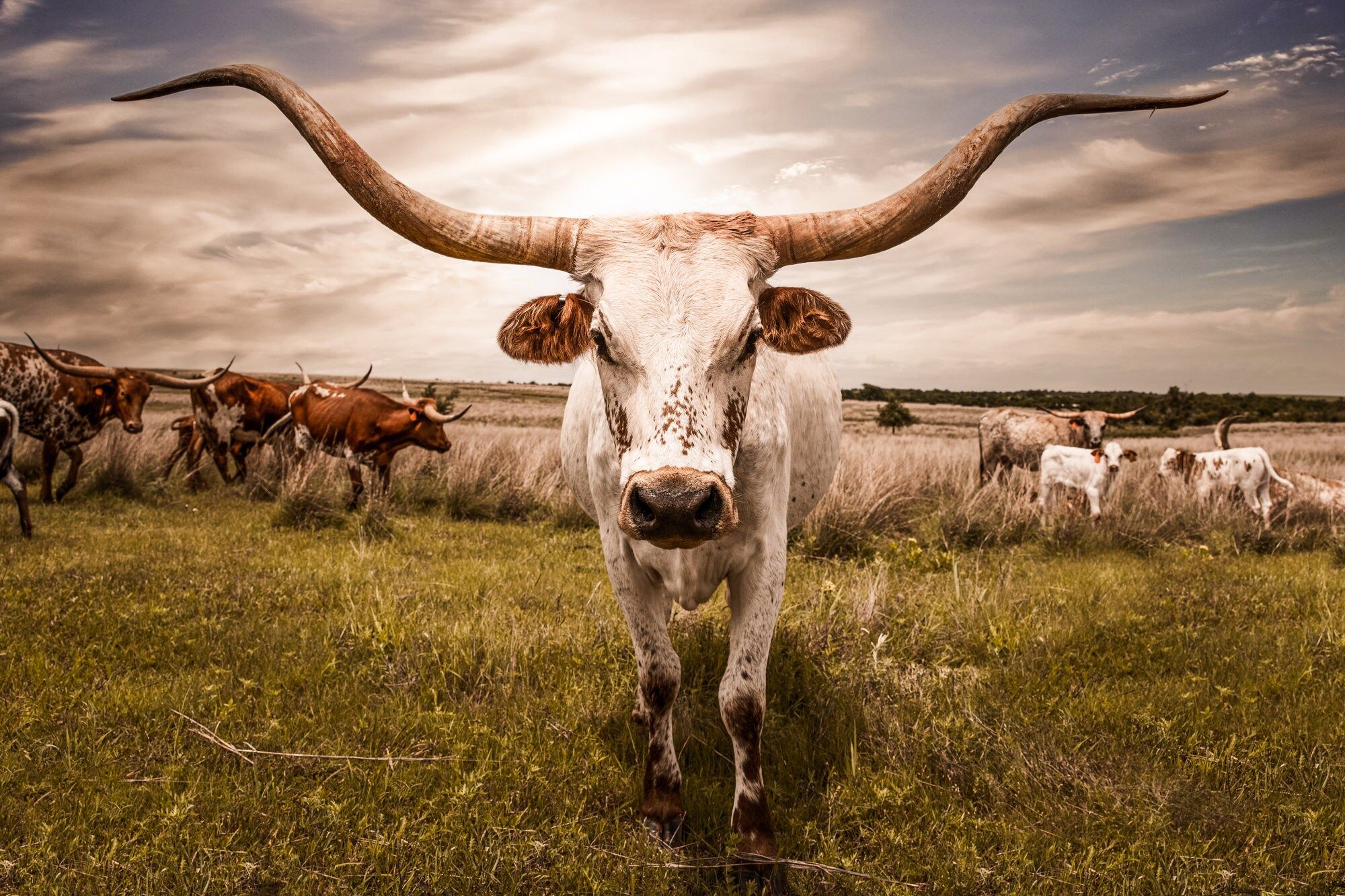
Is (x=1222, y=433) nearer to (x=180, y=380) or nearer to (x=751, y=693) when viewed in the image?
(x=751, y=693)

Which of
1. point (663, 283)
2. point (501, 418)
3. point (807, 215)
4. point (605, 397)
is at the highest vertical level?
A: point (807, 215)

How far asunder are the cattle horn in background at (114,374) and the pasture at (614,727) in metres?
4.23

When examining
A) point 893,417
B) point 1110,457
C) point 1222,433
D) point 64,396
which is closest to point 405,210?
point 1110,457

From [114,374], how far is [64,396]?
699mm

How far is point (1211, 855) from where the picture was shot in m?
2.82

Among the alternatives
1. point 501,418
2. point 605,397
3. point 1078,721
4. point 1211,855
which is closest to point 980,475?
point 1078,721

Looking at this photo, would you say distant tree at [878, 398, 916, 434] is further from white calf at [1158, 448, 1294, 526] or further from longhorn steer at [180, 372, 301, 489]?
longhorn steer at [180, 372, 301, 489]

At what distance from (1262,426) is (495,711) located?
54.1 m

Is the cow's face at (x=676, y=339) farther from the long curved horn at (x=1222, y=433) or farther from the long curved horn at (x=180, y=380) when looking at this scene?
the long curved horn at (x=1222, y=433)

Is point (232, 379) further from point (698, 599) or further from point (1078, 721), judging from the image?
point (1078, 721)

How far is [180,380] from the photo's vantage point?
10484 millimetres

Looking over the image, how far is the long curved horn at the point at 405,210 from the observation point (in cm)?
271

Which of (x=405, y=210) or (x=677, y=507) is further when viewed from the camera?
(x=405, y=210)

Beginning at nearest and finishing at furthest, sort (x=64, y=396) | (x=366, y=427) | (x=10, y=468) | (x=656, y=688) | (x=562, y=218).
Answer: (x=562, y=218)
(x=656, y=688)
(x=10, y=468)
(x=64, y=396)
(x=366, y=427)
